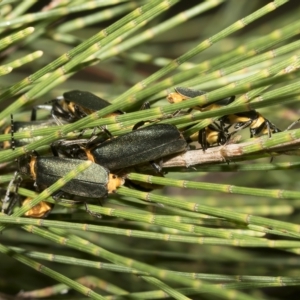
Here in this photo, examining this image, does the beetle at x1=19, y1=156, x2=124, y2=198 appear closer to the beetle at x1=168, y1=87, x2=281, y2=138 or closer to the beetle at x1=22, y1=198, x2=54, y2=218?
the beetle at x1=22, y1=198, x2=54, y2=218

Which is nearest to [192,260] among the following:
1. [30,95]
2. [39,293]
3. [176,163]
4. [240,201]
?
[240,201]

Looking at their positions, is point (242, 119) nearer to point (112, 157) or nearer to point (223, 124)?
point (223, 124)

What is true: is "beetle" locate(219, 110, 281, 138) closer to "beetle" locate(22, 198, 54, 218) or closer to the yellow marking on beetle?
the yellow marking on beetle

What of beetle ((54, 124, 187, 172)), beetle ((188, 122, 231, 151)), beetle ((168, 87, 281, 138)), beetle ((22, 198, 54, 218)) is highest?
beetle ((168, 87, 281, 138))

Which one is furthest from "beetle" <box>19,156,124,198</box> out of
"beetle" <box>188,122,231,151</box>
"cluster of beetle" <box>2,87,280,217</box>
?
"beetle" <box>188,122,231,151</box>

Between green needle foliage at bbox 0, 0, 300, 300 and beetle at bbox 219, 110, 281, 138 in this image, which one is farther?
beetle at bbox 219, 110, 281, 138

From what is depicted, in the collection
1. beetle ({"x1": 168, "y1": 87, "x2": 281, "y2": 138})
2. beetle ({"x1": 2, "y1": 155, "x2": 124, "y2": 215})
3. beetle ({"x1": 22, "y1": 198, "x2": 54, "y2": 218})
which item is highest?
beetle ({"x1": 168, "y1": 87, "x2": 281, "y2": 138})

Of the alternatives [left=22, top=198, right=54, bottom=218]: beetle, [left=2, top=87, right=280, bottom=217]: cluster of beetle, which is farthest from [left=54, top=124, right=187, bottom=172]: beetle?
[left=22, top=198, right=54, bottom=218]: beetle

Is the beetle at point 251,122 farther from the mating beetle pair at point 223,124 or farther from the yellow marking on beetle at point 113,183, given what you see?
the yellow marking on beetle at point 113,183

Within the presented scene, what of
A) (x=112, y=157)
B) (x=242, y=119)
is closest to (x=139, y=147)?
(x=112, y=157)

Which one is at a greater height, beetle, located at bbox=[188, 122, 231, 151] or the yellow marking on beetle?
beetle, located at bbox=[188, 122, 231, 151]
